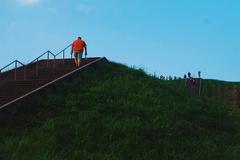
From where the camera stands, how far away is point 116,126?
18547 mm

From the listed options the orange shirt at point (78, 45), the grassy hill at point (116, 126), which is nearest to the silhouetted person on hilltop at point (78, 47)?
the orange shirt at point (78, 45)

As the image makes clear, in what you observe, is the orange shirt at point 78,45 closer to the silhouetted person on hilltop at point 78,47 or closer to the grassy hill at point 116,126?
the silhouetted person on hilltop at point 78,47

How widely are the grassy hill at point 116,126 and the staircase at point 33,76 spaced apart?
1.49 ft

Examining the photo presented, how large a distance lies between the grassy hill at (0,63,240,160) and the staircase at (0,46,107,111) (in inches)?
17.9

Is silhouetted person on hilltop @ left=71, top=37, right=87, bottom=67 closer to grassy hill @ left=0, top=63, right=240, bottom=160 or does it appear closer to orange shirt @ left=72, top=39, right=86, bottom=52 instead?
orange shirt @ left=72, top=39, right=86, bottom=52

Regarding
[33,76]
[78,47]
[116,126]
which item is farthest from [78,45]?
[116,126]

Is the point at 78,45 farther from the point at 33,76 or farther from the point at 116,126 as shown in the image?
the point at 116,126

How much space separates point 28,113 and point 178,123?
16.8ft

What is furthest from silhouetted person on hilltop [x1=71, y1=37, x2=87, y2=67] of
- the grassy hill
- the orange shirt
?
the grassy hill

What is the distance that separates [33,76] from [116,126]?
7.58 meters

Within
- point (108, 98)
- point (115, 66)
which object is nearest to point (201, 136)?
point (108, 98)

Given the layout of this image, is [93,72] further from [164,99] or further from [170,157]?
[170,157]

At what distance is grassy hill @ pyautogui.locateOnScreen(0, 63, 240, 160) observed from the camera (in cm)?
1642

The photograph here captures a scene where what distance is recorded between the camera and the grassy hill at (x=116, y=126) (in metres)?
16.4
